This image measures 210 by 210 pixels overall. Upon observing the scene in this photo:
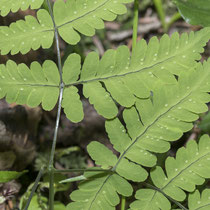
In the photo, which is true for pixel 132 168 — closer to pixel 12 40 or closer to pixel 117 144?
pixel 117 144

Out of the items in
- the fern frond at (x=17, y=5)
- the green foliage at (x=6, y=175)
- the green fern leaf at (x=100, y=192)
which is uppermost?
the fern frond at (x=17, y=5)

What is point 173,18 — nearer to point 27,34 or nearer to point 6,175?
point 27,34

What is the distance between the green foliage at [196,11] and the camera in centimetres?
189

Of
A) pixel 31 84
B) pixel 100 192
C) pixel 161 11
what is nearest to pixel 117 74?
pixel 31 84

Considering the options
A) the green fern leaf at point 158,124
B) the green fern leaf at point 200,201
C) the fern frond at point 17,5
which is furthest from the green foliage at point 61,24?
the green fern leaf at point 200,201

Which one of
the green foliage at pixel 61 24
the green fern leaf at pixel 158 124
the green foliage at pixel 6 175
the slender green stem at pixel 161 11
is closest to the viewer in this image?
the green fern leaf at pixel 158 124

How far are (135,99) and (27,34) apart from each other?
0.58 meters

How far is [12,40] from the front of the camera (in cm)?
166

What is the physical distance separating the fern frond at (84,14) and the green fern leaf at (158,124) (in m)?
0.39

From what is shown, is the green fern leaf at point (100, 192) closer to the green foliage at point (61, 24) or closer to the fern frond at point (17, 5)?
the green foliage at point (61, 24)

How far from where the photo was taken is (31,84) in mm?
1620

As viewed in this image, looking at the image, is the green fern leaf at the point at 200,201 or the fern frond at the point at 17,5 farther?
the fern frond at the point at 17,5

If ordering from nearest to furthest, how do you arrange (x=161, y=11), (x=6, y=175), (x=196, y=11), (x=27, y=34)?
(x=27, y=34) → (x=6, y=175) → (x=196, y=11) → (x=161, y=11)

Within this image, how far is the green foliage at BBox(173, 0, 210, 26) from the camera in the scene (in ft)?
6.21
